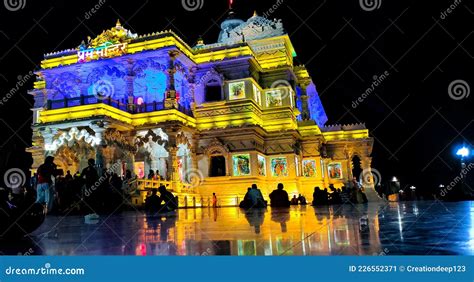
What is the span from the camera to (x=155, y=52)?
29469 millimetres

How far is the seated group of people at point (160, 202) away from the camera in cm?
1672

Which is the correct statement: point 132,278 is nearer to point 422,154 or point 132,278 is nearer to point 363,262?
point 363,262

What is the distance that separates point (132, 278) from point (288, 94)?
104ft

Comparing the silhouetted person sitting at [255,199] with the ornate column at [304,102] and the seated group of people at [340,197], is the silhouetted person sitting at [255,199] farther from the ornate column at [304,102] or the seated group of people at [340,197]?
the ornate column at [304,102]

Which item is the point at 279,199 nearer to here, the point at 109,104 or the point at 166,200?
the point at 166,200

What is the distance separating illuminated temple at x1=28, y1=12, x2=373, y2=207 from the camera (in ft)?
89.5

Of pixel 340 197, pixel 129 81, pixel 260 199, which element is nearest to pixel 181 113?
pixel 129 81

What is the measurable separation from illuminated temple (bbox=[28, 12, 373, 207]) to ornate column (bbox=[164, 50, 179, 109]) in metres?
0.08

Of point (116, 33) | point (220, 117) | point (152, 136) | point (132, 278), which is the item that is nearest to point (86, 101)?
point (152, 136)

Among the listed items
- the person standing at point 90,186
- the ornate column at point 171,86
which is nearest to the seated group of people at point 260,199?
the person standing at point 90,186

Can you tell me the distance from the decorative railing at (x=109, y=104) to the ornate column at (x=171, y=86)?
62 cm

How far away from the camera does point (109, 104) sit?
27266 millimetres

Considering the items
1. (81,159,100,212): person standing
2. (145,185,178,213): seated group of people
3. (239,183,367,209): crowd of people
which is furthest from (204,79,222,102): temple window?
(81,159,100,212): person standing

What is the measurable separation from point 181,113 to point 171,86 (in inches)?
83.0
